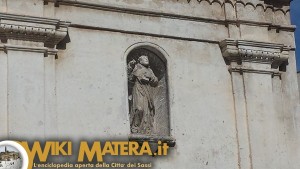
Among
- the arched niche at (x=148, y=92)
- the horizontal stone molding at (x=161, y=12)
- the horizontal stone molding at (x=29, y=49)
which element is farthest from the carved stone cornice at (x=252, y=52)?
the horizontal stone molding at (x=29, y=49)

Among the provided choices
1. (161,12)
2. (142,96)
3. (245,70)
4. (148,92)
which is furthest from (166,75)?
(245,70)

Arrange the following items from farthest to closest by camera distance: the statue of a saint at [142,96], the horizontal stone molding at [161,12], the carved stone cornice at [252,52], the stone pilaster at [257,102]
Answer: the carved stone cornice at [252,52]
the stone pilaster at [257,102]
the statue of a saint at [142,96]
the horizontal stone molding at [161,12]

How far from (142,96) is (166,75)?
0.71m

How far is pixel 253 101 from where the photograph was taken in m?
16.3

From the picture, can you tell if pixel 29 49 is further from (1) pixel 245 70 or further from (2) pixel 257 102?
(2) pixel 257 102

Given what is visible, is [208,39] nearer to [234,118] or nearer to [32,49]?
[234,118]

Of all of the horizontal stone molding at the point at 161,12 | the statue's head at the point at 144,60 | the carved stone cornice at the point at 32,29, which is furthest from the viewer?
the statue's head at the point at 144,60

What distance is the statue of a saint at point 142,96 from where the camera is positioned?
15289mm

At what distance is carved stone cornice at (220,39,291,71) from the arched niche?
57.2 inches

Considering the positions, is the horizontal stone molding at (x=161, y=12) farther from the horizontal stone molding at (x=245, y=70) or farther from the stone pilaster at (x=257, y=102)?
the horizontal stone molding at (x=245, y=70)

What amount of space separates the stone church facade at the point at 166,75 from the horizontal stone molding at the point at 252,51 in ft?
0.07

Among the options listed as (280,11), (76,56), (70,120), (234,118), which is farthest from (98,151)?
(280,11)

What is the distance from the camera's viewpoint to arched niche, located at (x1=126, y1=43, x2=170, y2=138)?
50.3 feet

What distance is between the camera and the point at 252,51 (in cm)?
1652
